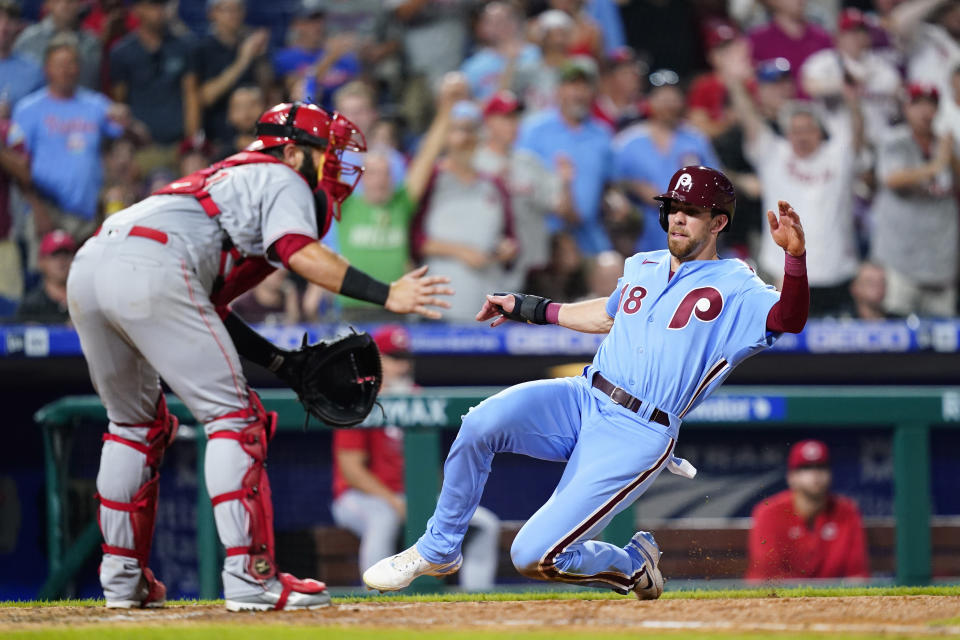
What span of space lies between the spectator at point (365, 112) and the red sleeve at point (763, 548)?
10.8 feet

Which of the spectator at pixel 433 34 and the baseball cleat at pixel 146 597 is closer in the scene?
the baseball cleat at pixel 146 597

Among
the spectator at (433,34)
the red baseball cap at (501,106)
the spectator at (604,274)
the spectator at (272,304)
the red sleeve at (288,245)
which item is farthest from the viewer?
the spectator at (433,34)

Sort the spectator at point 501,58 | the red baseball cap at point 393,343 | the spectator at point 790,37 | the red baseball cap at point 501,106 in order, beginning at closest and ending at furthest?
the red baseball cap at point 393,343 → the red baseball cap at point 501,106 → the spectator at point 501,58 → the spectator at point 790,37

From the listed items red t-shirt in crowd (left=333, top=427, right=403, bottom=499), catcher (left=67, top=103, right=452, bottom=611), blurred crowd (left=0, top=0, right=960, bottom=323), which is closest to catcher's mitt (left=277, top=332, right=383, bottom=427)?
catcher (left=67, top=103, right=452, bottom=611)

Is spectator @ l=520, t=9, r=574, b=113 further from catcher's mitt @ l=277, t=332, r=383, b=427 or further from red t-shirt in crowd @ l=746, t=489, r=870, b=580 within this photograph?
catcher's mitt @ l=277, t=332, r=383, b=427

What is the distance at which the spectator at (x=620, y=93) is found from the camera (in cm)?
936

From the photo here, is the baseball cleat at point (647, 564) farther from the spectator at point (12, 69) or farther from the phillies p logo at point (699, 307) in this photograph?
the spectator at point (12, 69)

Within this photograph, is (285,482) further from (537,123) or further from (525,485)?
(537,123)

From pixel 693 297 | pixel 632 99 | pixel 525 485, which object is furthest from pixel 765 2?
pixel 693 297

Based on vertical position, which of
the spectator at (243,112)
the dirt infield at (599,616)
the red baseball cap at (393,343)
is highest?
the spectator at (243,112)

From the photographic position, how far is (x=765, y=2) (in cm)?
990

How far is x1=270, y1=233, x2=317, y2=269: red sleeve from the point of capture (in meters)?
4.36

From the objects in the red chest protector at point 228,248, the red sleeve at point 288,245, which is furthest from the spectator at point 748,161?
the red sleeve at point 288,245

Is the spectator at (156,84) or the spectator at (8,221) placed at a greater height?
the spectator at (156,84)
